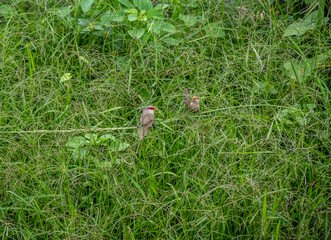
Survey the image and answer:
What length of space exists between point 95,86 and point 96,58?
0.39 metres

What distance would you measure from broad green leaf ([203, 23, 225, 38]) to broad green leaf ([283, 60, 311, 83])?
0.53 metres

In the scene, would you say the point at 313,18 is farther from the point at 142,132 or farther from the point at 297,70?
the point at 142,132

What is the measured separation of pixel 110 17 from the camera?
3252 mm

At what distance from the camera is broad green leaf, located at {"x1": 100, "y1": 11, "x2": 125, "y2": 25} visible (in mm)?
3225

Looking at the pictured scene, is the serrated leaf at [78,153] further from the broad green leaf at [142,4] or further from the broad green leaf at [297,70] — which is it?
the broad green leaf at [297,70]

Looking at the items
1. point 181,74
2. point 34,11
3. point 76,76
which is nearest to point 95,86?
point 76,76

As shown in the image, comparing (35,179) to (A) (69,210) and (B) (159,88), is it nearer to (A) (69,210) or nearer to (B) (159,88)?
(A) (69,210)

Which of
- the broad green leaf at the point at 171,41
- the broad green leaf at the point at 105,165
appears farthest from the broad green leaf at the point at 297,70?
the broad green leaf at the point at 105,165

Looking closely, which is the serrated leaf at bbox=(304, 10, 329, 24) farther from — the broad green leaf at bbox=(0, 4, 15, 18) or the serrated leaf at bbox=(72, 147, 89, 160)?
the broad green leaf at bbox=(0, 4, 15, 18)

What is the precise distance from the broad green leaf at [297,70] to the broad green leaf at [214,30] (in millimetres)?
531

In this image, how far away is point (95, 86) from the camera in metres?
2.89

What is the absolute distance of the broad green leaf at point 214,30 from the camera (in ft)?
10.6

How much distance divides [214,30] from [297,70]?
0.69 metres

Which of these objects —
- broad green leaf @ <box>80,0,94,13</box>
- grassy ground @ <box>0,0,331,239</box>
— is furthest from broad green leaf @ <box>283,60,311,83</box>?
broad green leaf @ <box>80,0,94,13</box>
